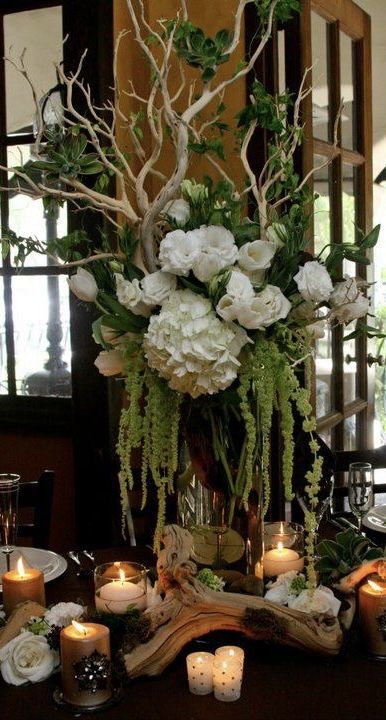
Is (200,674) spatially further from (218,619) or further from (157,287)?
(157,287)

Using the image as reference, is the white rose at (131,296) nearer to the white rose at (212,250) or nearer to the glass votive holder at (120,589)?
the white rose at (212,250)

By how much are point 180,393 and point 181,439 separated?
0.09m

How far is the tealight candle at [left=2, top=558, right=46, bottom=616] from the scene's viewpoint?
145 centimetres

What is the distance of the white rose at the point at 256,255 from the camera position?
4.30ft

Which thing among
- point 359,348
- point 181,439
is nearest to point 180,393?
point 181,439

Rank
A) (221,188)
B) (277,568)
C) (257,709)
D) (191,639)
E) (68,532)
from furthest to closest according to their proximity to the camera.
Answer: (68,532) < (277,568) < (221,188) < (191,639) < (257,709)

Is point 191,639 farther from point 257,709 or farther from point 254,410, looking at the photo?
point 254,410

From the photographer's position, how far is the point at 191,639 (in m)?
1.31

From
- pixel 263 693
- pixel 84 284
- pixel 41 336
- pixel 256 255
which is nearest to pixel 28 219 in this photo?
pixel 41 336

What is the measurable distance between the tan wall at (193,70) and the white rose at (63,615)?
1.75 metres

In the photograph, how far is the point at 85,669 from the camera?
3.93ft

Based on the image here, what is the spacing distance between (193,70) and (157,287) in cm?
187

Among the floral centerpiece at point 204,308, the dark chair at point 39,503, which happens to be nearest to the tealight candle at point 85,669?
the floral centerpiece at point 204,308

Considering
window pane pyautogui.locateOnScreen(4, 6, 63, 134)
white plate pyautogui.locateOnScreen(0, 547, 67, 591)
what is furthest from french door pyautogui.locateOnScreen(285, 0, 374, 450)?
white plate pyautogui.locateOnScreen(0, 547, 67, 591)
